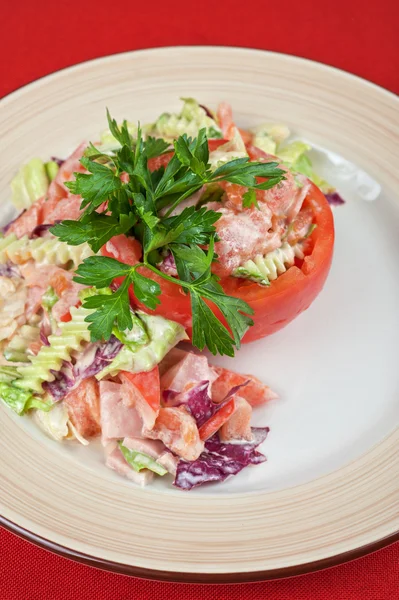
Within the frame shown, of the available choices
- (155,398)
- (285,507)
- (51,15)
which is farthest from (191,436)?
(51,15)

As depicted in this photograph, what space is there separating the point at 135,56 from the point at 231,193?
1.91 m

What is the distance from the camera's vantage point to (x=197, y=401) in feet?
10.9

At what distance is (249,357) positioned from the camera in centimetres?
379

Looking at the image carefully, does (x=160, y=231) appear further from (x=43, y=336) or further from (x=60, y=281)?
(x=43, y=336)

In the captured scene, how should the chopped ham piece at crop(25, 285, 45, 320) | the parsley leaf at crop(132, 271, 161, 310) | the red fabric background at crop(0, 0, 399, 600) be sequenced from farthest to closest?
the red fabric background at crop(0, 0, 399, 600), the chopped ham piece at crop(25, 285, 45, 320), the parsley leaf at crop(132, 271, 161, 310)

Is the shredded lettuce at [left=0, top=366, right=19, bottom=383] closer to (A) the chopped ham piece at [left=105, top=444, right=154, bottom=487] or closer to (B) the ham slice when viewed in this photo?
(A) the chopped ham piece at [left=105, top=444, right=154, bottom=487]

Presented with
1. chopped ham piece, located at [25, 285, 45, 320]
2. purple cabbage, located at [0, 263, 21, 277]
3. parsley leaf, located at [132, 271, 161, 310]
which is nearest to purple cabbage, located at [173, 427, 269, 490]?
parsley leaf, located at [132, 271, 161, 310]

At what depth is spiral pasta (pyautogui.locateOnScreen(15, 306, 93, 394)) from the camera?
3422 millimetres

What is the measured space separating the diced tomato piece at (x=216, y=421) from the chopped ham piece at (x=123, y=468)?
11.1 inches

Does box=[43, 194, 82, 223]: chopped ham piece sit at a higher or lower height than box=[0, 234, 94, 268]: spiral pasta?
higher

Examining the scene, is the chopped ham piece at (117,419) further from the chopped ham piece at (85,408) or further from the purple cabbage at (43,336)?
the purple cabbage at (43,336)

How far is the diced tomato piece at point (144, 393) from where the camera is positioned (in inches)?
127

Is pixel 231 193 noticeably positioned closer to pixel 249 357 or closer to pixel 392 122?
pixel 249 357

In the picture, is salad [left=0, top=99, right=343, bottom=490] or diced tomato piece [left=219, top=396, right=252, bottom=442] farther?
diced tomato piece [left=219, top=396, right=252, bottom=442]
